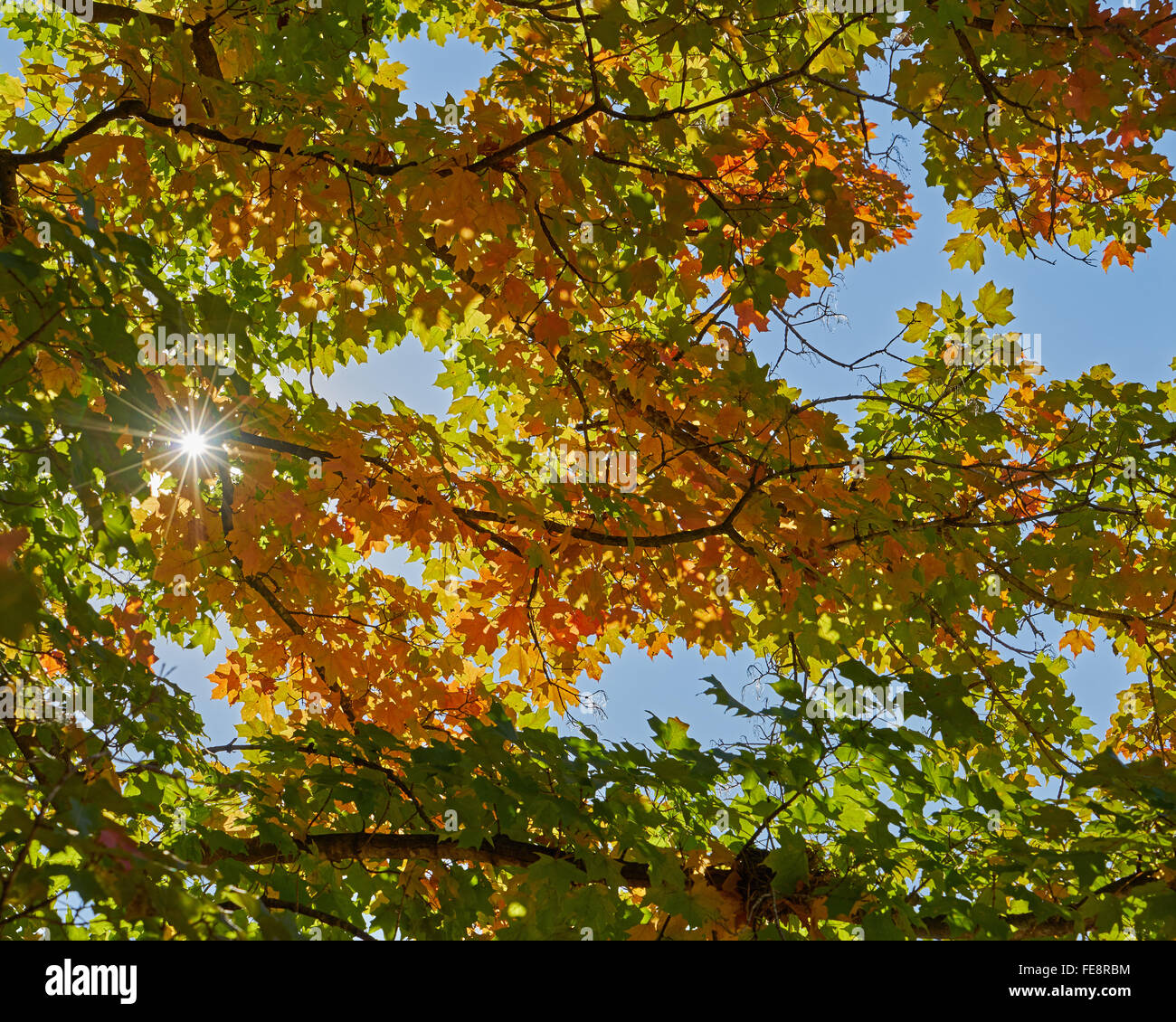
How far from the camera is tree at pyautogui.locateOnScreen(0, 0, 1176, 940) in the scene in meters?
2.72

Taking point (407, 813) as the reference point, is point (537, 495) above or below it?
above

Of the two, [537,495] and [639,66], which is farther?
[639,66]

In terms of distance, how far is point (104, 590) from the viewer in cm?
605

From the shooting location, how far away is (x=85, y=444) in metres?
2.63

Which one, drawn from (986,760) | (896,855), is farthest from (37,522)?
(986,760)

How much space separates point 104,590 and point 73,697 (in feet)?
11.4

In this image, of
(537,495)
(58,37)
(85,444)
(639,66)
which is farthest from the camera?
(58,37)

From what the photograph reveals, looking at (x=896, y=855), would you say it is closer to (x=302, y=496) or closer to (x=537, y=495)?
(x=537, y=495)

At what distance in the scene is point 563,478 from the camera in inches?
222

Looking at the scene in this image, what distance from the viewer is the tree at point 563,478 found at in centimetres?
272

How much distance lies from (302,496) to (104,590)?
7.63 feet
